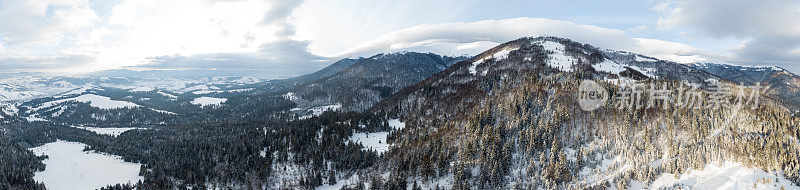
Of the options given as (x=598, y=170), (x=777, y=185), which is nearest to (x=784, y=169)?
(x=777, y=185)

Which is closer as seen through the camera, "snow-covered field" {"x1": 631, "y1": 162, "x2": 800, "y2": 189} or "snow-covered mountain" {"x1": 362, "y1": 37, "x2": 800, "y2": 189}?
"snow-covered field" {"x1": 631, "y1": 162, "x2": 800, "y2": 189}

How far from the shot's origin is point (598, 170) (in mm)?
97812

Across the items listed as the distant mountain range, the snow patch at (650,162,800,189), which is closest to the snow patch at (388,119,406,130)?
the distant mountain range

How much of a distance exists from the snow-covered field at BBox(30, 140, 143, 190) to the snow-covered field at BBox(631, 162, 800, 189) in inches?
8631

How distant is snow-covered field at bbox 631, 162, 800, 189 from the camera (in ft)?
259

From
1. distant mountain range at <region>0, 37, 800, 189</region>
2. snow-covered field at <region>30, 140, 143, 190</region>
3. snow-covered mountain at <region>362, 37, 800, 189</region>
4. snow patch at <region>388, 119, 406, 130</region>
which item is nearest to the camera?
snow-covered mountain at <region>362, 37, 800, 189</region>

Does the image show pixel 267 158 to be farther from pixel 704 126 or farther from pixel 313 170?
pixel 704 126

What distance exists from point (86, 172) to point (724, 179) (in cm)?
28292

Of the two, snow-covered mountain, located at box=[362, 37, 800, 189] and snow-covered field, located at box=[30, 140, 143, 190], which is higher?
snow-covered mountain, located at box=[362, 37, 800, 189]

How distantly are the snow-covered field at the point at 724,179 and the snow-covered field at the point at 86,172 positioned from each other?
219221mm

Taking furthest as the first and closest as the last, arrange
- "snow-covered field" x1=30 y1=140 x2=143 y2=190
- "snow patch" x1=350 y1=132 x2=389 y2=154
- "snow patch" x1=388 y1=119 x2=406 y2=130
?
"snow patch" x1=388 y1=119 x2=406 y2=130 → "snow-covered field" x1=30 y1=140 x2=143 y2=190 → "snow patch" x1=350 y1=132 x2=389 y2=154

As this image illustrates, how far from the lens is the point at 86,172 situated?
171 meters

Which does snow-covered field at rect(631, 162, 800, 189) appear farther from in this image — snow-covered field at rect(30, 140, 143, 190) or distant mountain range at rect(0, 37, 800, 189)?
snow-covered field at rect(30, 140, 143, 190)

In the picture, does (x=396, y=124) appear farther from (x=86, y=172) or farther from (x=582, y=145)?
(x=86, y=172)
